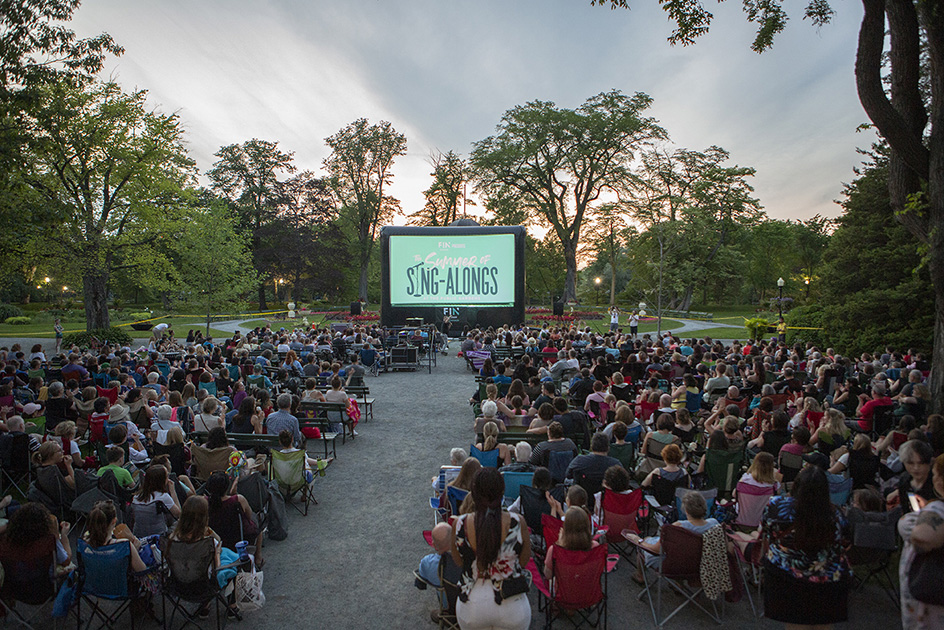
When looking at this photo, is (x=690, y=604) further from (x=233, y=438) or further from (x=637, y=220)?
(x=637, y=220)

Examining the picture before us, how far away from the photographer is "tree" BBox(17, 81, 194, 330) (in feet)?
56.9

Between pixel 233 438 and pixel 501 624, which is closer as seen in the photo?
pixel 501 624

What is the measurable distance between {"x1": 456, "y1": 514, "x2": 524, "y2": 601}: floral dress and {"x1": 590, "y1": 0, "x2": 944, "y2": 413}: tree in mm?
7028

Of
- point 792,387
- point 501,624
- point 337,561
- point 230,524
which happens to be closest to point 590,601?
point 501,624

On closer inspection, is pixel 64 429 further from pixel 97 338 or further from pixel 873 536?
pixel 97 338

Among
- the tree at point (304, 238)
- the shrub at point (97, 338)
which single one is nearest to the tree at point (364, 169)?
the tree at point (304, 238)

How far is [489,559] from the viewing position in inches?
98.1

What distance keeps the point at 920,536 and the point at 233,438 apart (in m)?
5.94

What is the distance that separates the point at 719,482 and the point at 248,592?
13.9 feet

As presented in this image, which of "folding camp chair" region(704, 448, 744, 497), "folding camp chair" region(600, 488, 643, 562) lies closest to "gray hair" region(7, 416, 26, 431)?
"folding camp chair" region(600, 488, 643, 562)

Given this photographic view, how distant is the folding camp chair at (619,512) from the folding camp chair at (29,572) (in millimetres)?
3903

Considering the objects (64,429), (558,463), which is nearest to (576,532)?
(558,463)

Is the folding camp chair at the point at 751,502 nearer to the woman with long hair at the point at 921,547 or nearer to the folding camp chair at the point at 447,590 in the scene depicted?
the woman with long hair at the point at 921,547

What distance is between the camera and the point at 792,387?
8.02 metres
